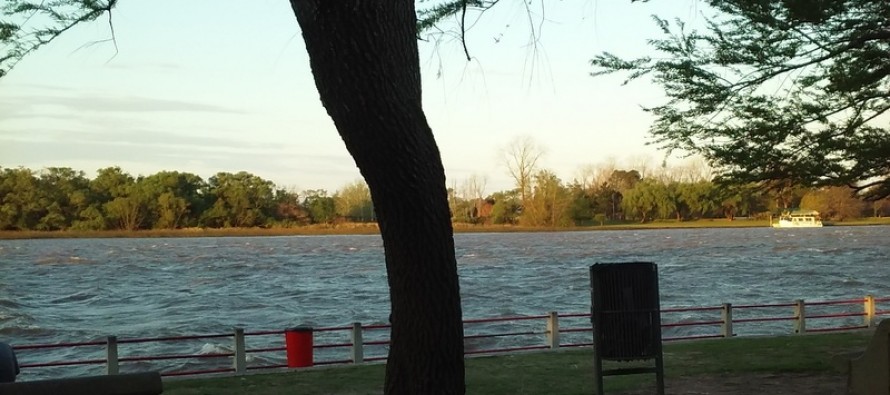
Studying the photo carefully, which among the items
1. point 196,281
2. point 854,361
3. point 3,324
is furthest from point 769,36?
point 196,281

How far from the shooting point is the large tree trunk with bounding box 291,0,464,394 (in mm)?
5688

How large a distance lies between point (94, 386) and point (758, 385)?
10.6 meters

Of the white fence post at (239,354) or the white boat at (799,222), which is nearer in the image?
the white fence post at (239,354)

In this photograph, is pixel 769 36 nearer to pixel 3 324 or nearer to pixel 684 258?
pixel 3 324

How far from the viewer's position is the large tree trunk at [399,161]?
5.69 meters

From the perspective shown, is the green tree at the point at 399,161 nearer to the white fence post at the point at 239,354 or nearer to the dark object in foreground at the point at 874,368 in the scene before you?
the dark object in foreground at the point at 874,368

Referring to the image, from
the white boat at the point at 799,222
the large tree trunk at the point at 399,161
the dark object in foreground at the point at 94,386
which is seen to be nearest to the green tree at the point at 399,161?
the large tree trunk at the point at 399,161

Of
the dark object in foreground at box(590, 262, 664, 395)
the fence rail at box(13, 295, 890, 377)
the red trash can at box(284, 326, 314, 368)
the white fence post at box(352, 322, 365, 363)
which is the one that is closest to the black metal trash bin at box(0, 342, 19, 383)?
the dark object in foreground at box(590, 262, 664, 395)

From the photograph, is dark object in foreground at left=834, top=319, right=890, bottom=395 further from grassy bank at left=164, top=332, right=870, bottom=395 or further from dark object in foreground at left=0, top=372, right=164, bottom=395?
grassy bank at left=164, top=332, right=870, bottom=395

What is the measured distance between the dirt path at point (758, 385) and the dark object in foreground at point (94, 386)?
9182 mm

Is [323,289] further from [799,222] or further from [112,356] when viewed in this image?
[799,222]

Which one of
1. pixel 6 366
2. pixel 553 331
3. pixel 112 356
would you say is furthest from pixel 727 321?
pixel 6 366

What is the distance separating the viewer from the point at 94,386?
4871 mm

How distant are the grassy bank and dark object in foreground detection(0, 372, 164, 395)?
926 cm
